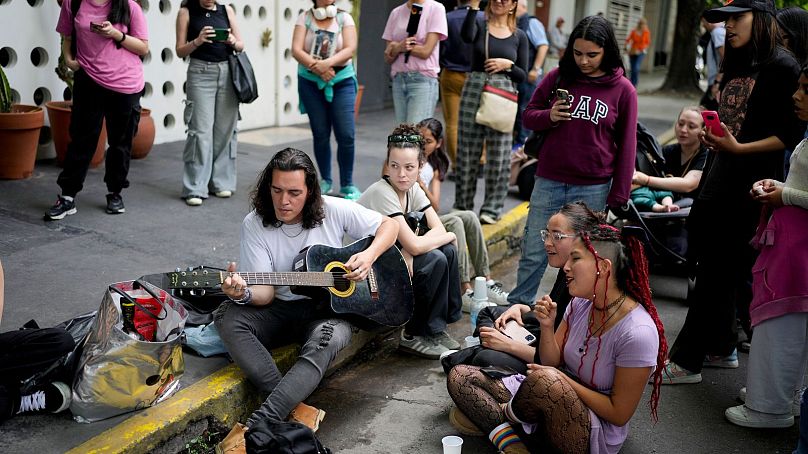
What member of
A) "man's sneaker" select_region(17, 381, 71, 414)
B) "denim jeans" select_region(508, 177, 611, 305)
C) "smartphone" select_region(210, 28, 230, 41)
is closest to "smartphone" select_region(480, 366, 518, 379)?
"denim jeans" select_region(508, 177, 611, 305)

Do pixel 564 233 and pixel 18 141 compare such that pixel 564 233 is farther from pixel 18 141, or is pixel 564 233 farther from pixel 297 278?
pixel 18 141

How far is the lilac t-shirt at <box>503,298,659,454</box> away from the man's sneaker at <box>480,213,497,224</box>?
2952 millimetres

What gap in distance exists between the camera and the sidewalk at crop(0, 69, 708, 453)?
3230 mm

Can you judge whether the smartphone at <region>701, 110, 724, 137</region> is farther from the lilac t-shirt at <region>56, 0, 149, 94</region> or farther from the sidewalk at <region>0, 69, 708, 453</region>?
the lilac t-shirt at <region>56, 0, 149, 94</region>

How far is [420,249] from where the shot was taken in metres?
4.47

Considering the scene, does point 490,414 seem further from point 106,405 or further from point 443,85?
point 443,85

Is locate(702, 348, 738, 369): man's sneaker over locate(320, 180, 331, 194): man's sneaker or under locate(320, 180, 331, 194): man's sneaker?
under

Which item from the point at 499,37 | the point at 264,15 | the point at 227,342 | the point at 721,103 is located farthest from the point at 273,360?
the point at 264,15

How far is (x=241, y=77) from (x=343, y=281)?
2958 millimetres

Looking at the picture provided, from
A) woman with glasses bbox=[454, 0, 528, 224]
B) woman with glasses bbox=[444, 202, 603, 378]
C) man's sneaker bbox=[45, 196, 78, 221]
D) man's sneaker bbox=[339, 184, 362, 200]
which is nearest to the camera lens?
woman with glasses bbox=[444, 202, 603, 378]

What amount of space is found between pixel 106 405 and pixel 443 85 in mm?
4581

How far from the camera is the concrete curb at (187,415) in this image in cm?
314

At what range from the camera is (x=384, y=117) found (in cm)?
1162

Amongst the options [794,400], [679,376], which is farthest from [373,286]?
[794,400]
